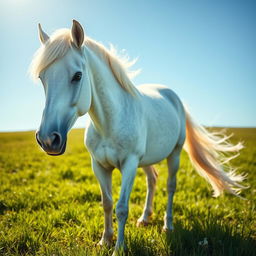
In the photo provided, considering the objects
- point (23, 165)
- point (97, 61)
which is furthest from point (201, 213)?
point (23, 165)

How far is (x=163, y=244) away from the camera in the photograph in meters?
2.42

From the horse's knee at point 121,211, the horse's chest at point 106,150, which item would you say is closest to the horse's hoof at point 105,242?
the horse's knee at point 121,211

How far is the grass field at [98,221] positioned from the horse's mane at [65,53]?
174 cm

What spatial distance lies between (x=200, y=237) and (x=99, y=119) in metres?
1.92

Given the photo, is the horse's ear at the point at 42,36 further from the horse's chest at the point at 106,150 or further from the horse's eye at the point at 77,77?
the horse's chest at the point at 106,150

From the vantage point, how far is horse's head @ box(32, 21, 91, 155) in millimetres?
1722

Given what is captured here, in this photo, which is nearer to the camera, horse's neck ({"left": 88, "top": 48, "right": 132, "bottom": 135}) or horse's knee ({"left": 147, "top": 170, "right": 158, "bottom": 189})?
horse's neck ({"left": 88, "top": 48, "right": 132, "bottom": 135})

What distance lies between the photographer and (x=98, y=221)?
317cm

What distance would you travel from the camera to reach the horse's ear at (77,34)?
191 cm

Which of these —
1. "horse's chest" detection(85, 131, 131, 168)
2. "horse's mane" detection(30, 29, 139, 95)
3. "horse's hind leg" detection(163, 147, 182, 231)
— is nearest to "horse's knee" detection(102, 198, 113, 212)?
A: "horse's chest" detection(85, 131, 131, 168)

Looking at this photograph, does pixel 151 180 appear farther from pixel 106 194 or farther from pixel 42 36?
pixel 42 36

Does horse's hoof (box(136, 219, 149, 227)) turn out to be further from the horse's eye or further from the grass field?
the horse's eye

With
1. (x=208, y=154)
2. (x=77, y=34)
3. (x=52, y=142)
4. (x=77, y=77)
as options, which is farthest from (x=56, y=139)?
(x=208, y=154)

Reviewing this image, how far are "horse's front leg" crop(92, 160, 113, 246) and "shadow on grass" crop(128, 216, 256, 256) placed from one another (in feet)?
1.20
